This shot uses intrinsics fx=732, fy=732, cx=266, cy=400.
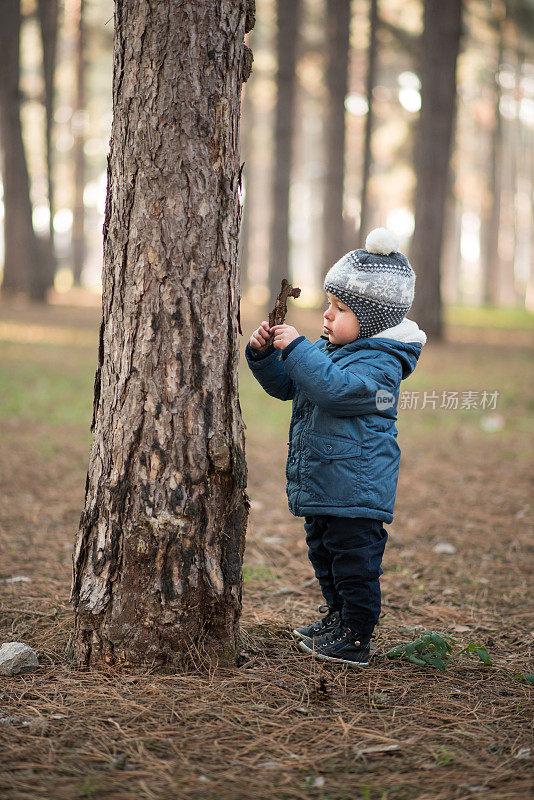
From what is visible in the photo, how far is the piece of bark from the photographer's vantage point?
2740 millimetres

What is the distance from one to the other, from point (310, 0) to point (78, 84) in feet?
28.0

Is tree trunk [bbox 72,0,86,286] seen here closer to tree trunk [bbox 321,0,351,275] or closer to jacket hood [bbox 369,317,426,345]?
tree trunk [bbox 321,0,351,275]

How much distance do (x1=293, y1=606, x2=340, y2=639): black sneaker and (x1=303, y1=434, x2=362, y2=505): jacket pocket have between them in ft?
2.02

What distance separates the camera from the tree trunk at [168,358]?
2592 millimetres

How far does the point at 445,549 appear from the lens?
16.0 ft

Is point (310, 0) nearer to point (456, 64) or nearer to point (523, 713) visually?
point (456, 64)

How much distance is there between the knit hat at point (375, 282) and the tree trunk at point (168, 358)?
48 cm

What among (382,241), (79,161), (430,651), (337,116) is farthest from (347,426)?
(79,161)

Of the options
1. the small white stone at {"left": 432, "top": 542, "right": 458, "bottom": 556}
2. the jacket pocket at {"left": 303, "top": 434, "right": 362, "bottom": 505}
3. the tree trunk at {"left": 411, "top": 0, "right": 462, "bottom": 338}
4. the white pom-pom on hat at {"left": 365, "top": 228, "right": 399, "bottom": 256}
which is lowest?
the small white stone at {"left": 432, "top": 542, "right": 458, "bottom": 556}

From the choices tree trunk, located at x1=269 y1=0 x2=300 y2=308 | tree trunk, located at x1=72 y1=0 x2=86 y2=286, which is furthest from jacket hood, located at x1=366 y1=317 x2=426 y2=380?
tree trunk, located at x1=72 y1=0 x2=86 y2=286

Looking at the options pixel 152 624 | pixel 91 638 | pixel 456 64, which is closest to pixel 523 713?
pixel 152 624

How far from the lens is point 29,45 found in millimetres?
30031

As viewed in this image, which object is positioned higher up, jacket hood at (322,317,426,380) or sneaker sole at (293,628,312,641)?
jacket hood at (322,317,426,380)

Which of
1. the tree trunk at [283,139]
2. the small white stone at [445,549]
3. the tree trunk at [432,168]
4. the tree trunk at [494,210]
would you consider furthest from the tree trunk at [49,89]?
the small white stone at [445,549]
